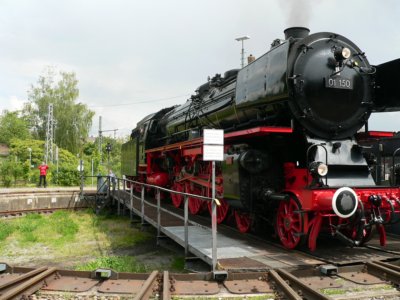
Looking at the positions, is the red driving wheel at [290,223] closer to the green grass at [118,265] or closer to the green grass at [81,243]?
the green grass at [81,243]

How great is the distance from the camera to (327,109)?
6074 mm

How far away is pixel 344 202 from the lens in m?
5.30

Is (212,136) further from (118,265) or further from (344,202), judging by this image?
(118,265)

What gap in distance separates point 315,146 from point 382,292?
2.29 meters

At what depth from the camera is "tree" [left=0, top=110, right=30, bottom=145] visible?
4612cm

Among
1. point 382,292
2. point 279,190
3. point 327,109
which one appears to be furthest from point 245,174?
point 382,292

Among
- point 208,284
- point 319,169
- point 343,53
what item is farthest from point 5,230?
point 343,53

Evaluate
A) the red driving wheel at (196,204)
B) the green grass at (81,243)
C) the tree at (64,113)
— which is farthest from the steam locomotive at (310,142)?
the tree at (64,113)

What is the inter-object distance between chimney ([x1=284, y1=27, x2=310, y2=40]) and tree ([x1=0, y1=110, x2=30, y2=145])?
43367 millimetres

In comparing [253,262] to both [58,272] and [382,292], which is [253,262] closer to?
[382,292]

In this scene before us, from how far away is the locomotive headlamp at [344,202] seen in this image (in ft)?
17.3

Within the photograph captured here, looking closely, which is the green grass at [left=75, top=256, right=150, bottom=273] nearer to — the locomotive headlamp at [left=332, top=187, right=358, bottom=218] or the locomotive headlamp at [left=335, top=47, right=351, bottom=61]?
the locomotive headlamp at [left=332, top=187, right=358, bottom=218]

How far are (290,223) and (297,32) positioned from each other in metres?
3.15

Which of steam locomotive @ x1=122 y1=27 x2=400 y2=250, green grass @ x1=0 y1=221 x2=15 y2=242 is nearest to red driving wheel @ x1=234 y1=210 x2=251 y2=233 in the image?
steam locomotive @ x1=122 y1=27 x2=400 y2=250
